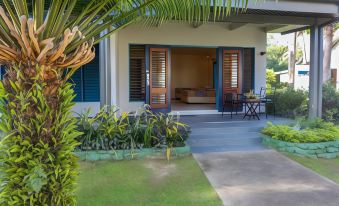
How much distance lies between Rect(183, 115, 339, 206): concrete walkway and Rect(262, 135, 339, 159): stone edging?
0.93 feet

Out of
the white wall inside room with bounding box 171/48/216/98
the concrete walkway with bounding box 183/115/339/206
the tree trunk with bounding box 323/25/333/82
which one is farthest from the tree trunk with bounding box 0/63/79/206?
the white wall inside room with bounding box 171/48/216/98

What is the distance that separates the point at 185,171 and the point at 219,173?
0.55 meters

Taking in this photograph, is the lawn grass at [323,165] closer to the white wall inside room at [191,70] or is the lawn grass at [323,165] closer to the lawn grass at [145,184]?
the lawn grass at [145,184]

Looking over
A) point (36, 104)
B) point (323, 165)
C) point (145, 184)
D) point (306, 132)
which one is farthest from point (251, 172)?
point (36, 104)

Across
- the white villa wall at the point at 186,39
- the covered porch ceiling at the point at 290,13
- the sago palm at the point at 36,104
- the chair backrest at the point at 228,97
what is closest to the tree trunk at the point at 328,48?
the white villa wall at the point at 186,39

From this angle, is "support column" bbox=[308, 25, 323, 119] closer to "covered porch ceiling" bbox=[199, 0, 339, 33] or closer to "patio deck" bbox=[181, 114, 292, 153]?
"covered porch ceiling" bbox=[199, 0, 339, 33]

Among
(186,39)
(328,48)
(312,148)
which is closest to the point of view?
(312,148)

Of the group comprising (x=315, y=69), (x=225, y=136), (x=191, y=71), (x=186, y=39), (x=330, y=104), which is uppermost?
(x=186, y=39)

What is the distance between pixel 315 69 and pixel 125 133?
471 cm

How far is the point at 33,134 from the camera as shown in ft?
7.04

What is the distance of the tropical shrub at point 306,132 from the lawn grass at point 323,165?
1.41 ft

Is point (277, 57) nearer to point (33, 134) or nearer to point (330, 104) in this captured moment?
point (330, 104)

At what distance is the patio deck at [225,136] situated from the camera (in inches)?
249

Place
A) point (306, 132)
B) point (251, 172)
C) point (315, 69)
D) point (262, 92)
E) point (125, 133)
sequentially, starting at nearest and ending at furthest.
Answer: point (251, 172)
point (125, 133)
point (306, 132)
point (315, 69)
point (262, 92)
